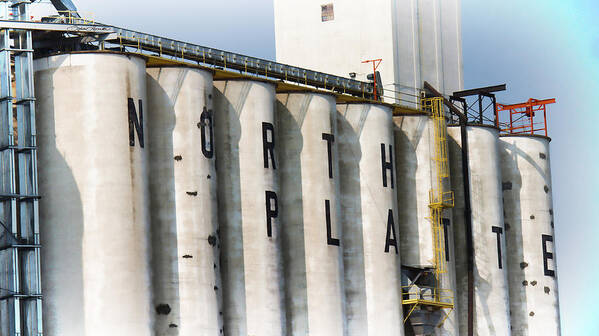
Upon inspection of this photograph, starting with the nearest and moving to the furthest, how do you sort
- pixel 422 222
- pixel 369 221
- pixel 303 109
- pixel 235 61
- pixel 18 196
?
pixel 18 196 → pixel 303 109 → pixel 235 61 → pixel 369 221 → pixel 422 222

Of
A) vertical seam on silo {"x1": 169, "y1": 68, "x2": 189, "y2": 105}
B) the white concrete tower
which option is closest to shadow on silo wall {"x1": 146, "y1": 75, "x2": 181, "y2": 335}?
vertical seam on silo {"x1": 169, "y1": 68, "x2": 189, "y2": 105}

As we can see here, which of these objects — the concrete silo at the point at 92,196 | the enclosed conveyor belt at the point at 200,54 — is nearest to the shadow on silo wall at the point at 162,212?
the concrete silo at the point at 92,196

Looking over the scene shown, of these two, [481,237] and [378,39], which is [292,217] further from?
[378,39]

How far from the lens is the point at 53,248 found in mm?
58375

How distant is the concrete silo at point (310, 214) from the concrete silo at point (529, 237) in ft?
61.9

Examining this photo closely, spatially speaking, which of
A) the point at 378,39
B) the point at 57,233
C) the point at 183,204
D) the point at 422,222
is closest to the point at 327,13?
the point at 378,39

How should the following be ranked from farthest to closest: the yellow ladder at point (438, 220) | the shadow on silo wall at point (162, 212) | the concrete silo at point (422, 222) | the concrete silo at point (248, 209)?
the concrete silo at point (422, 222)
the yellow ladder at point (438, 220)
the concrete silo at point (248, 209)
the shadow on silo wall at point (162, 212)

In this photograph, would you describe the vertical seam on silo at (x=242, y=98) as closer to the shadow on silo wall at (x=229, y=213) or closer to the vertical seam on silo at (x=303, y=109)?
the shadow on silo wall at (x=229, y=213)

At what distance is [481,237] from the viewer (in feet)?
272

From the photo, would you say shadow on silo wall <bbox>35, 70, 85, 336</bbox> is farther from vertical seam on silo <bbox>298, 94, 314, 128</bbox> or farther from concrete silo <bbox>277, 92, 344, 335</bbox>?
vertical seam on silo <bbox>298, 94, 314, 128</bbox>

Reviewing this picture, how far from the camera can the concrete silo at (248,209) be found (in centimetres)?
6469

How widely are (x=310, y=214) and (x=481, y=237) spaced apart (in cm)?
1654

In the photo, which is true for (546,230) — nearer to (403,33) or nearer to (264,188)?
(403,33)

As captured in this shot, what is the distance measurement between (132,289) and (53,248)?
381cm
